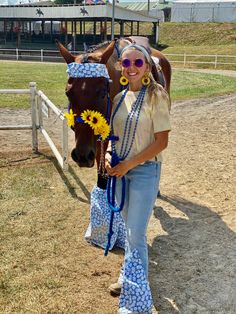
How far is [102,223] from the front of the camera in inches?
159

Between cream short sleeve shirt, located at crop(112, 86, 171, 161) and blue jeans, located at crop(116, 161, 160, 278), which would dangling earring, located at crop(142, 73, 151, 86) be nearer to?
cream short sleeve shirt, located at crop(112, 86, 171, 161)

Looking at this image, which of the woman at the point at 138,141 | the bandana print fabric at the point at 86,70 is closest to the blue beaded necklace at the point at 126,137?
the woman at the point at 138,141

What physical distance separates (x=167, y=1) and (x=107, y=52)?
86066mm

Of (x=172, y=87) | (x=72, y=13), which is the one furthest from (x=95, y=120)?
(x=72, y=13)

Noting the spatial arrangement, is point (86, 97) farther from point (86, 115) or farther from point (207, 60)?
point (207, 60)

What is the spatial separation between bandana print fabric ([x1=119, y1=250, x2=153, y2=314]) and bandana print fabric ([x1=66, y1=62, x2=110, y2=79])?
1.39 meters

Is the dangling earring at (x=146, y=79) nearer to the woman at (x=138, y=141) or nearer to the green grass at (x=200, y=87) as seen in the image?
the woman at (x=138, y=141)

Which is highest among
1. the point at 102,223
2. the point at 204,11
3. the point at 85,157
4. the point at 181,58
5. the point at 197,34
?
the point at 204,11

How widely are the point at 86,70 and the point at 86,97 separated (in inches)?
8.4

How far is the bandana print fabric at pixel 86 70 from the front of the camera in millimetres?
3076

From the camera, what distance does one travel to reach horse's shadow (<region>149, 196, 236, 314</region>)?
3.23m

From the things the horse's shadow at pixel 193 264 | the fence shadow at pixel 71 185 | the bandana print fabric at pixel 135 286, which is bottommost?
the horse's shadow at pixel 193 264

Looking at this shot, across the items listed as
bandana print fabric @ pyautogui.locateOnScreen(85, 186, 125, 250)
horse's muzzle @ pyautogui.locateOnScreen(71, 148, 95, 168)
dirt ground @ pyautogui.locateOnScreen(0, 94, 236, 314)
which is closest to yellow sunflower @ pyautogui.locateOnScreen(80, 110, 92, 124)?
horse's muzzle @ pyautogui.locateOnScreen(71, 148, 95, 168)

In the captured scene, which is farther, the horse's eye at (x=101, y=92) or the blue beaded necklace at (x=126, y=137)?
the horse's eye at (x=101, y=92)
